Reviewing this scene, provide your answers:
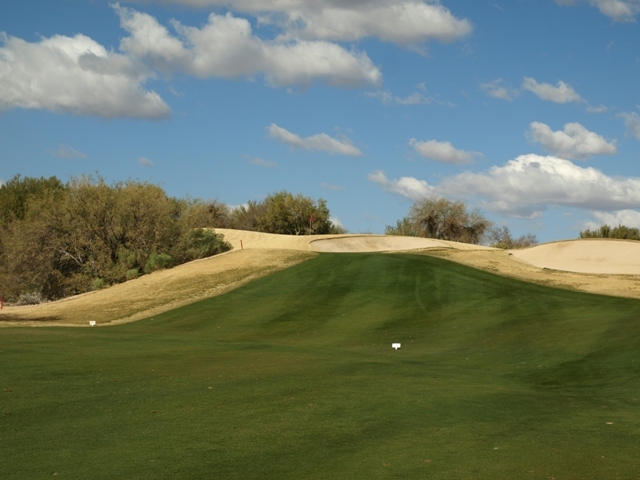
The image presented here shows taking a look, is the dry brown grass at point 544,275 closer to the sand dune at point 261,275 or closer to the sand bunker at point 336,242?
the sand dune at point 261,275

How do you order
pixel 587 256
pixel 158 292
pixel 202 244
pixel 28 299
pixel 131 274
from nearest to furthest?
pixel 158 292, pixel 131 274, pixel 587 256, pixel 28 299, pixel 202 244

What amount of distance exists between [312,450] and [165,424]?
237 cm

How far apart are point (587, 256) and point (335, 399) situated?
120 feet

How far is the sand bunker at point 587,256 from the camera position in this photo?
138 feet

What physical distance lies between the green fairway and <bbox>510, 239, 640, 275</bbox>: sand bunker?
15631 millimetres

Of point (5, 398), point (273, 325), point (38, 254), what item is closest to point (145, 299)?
point (273, 325)

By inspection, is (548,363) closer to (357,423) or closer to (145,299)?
(357,423)

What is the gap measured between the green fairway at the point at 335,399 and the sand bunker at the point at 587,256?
15.6 metres

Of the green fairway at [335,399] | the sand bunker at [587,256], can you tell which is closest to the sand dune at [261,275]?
the sand bunker at [587,256]

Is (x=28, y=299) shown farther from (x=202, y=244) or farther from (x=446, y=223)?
(x=446, y=223)

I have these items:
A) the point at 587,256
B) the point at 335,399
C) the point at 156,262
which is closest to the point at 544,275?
the point at 587,256

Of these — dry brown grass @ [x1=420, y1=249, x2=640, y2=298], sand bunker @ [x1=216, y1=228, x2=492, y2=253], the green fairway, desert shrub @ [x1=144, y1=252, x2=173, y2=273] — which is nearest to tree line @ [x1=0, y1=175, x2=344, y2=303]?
desert shrub @ [x1=144, y1=252, x2=173, y2=273]

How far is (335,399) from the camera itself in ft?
39.7

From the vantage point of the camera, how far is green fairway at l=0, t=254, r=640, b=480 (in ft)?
27.5
